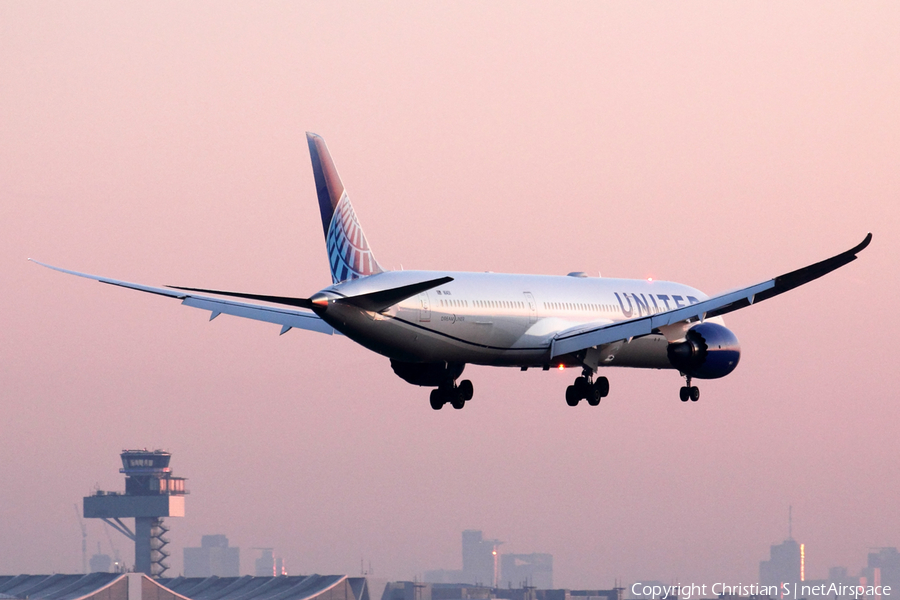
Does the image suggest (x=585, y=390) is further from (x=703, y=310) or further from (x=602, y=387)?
(x=703, y=310)

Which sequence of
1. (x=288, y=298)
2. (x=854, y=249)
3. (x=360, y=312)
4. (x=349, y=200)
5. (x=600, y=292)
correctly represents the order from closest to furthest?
(x=854, y=249) < (x=288, y=298) < (x=360, y=312) < (x=349, y=200) < (x=600, y=292)

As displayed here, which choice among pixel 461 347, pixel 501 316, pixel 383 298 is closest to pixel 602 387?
pixel 501 316

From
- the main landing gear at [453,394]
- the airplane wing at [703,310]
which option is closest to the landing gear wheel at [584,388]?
the airplane wing at [703,310]

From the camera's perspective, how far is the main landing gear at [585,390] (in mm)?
54438

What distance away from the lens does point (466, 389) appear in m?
55.0

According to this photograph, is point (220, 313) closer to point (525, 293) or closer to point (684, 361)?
point (525, 293)

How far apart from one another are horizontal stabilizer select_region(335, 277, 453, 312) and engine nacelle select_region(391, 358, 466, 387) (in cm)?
761

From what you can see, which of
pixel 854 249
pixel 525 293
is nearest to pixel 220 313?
pixel 525 293

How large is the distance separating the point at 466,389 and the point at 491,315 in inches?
216

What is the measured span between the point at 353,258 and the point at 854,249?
1703cm

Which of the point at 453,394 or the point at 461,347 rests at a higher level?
the point at 461,347

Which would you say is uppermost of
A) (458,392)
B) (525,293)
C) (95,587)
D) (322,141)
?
(322,141)

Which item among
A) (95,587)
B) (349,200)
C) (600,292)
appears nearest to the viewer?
(349,200)

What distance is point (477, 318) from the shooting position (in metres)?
49.8
